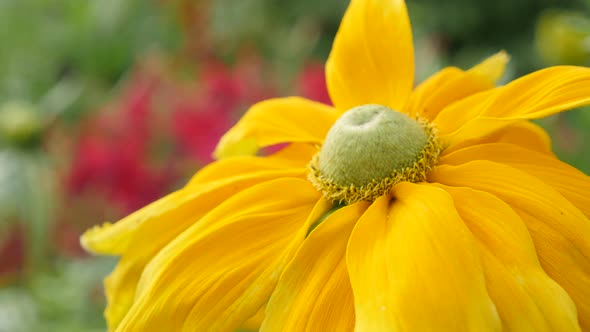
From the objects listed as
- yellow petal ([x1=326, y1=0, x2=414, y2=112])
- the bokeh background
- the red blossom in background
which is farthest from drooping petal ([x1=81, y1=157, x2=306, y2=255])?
the red blossom in background

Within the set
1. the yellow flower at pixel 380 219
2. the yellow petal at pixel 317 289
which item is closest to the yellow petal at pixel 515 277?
the yellow flower at pixel 380 219

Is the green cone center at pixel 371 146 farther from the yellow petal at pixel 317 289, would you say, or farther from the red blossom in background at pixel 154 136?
the red blossom in background at pixel 154 136

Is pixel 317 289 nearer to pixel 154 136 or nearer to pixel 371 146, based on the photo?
pixel 371 146

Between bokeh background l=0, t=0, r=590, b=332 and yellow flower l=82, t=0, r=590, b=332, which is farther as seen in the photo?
bokeh background l=0, t=0, r=590, b=332

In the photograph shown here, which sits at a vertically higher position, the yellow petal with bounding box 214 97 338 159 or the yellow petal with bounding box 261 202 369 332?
the yellow petal with bounding box 214 97 338 159

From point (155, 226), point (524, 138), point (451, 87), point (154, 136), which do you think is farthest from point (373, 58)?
point (154, 136)

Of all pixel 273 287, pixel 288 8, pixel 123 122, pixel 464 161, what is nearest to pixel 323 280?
pixel 273 287

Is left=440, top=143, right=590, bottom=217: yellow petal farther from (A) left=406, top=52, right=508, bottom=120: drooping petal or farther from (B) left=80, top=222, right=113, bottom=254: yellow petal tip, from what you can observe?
(B) left=80, top=222, right=113, bottom=254: yellow petal tip

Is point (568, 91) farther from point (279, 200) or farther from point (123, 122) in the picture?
point (123, 122)
